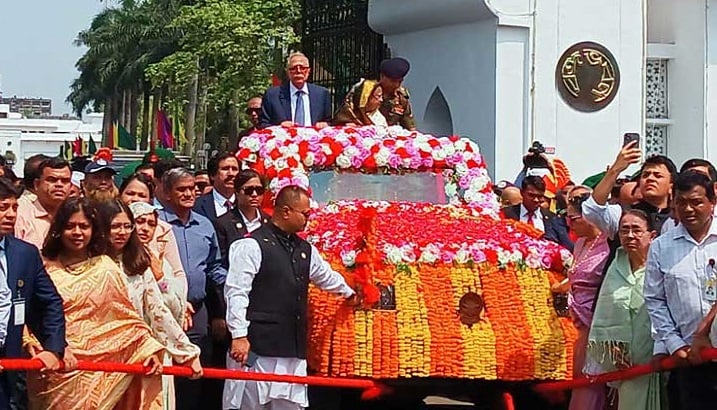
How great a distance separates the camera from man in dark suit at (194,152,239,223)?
912cm

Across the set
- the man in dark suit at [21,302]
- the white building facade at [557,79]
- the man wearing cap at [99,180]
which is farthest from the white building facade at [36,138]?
the man in dark suit at [21,302]

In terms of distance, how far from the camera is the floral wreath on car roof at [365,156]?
912 centimetres

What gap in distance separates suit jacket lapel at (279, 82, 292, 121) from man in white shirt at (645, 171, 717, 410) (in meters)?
5.11

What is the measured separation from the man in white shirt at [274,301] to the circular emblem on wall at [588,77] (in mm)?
10104

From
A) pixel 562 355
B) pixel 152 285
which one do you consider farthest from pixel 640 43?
pixel 152 285

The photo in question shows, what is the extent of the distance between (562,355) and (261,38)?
24.9 meters

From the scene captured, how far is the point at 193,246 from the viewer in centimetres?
806

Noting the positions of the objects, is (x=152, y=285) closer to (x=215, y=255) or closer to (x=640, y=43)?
(x=215, y=255)

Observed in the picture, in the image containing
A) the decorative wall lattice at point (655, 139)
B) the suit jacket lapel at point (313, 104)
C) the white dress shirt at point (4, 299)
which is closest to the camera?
the white dress shirt at point (4, 299)

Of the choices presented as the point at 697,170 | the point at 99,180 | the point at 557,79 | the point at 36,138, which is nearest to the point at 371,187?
the point at 99,180

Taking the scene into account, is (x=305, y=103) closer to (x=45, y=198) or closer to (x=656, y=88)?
(x=45, y=198)

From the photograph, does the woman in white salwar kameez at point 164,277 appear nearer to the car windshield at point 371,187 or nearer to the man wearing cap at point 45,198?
the man wearing cap at point 45,198

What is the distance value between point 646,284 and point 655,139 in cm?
1201

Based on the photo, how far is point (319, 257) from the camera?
734 centimetres
